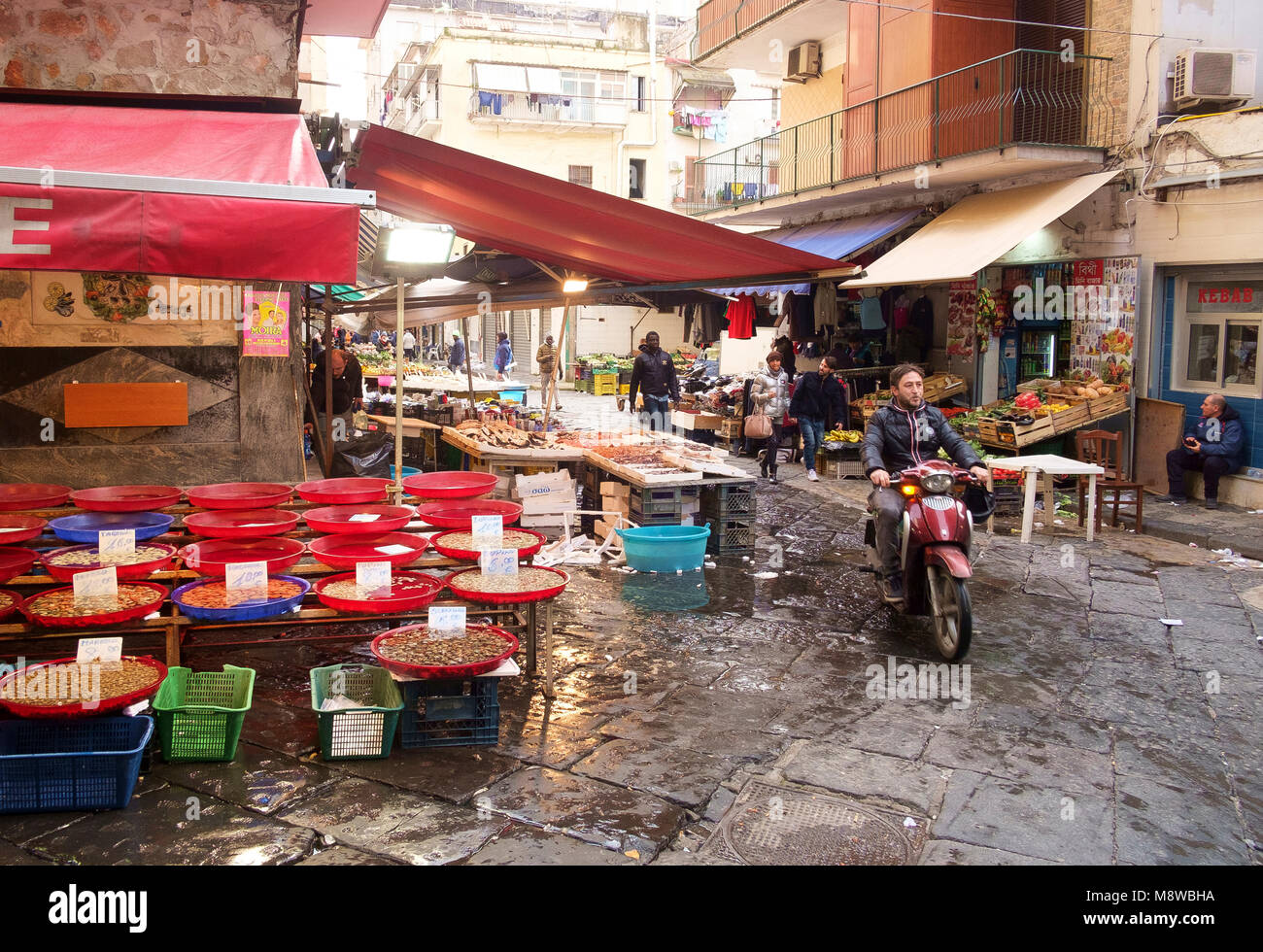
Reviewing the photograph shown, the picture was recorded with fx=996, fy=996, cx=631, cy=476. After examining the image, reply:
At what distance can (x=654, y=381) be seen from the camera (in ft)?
48.8

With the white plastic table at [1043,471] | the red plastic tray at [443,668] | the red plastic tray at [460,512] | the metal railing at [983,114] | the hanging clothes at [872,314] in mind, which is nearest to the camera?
the red plastic tray at [443,668]

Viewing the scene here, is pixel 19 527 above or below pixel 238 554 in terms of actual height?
above

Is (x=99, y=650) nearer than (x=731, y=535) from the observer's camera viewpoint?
Yes

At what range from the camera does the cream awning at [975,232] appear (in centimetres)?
1318

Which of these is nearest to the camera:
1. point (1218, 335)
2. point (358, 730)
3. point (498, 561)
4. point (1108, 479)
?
point (358, 730)

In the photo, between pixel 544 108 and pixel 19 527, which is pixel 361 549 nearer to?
pixel 19 527

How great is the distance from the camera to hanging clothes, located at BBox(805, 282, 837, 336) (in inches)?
787

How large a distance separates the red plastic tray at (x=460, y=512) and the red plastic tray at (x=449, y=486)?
1.14 feet

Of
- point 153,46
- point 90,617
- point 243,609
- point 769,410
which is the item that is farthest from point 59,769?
point 769,410

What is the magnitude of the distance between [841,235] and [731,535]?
383 inches

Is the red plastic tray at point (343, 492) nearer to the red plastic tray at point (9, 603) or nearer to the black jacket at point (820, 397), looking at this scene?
the red plastic tray at point (9, 603)

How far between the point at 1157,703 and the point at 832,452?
9.54m

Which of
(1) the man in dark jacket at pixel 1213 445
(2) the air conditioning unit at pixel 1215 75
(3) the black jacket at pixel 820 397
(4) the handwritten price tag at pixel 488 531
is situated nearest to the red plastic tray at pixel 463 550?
(4) the handwritten price tag at pixel 488 531
